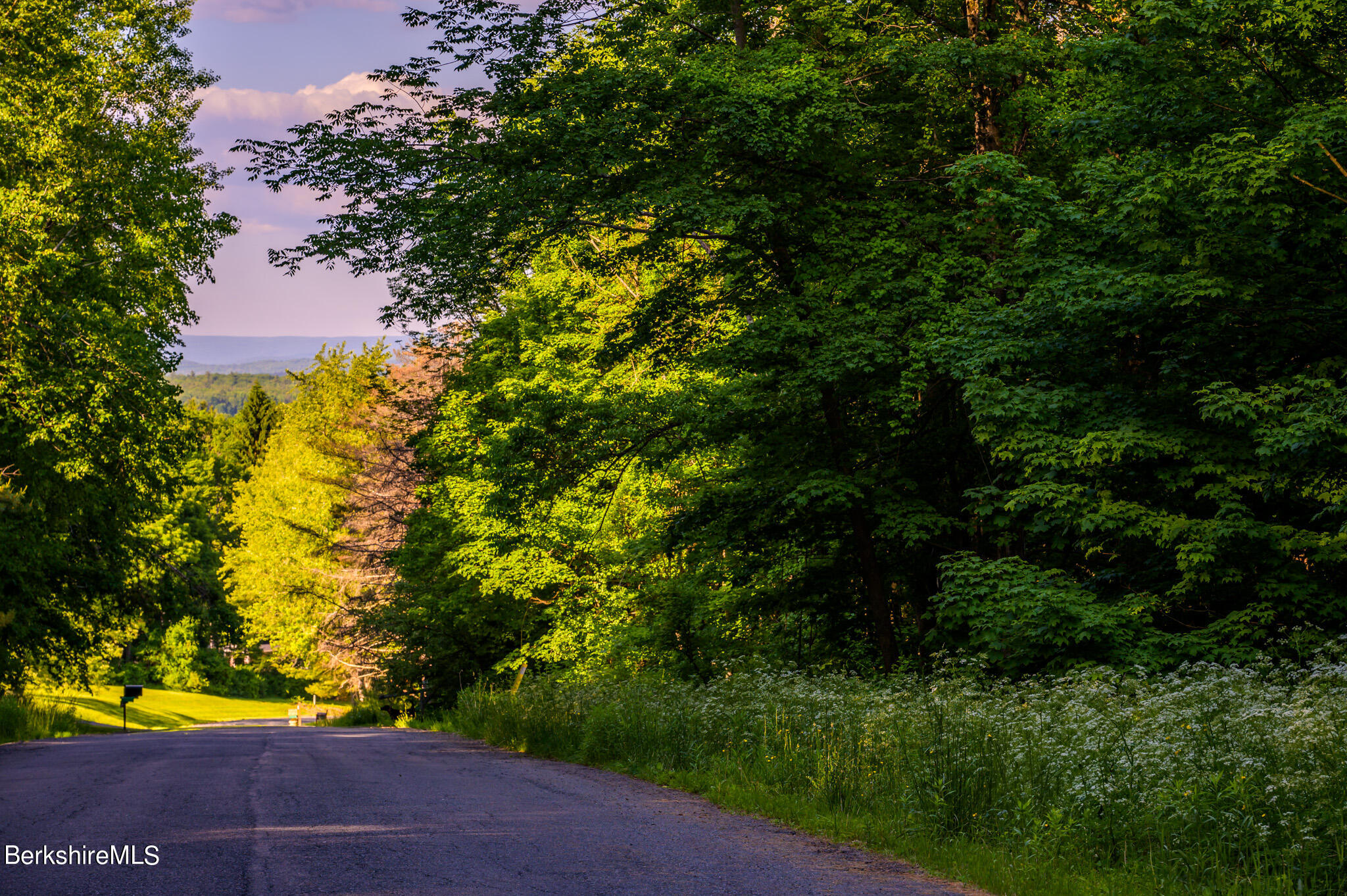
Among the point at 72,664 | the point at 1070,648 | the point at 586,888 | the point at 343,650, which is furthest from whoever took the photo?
the point at 343,650

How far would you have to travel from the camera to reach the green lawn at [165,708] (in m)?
41.3

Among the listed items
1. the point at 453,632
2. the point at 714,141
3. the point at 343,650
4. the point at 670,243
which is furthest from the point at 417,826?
the point at 343,650

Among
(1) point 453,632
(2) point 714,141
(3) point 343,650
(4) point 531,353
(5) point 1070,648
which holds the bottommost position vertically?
(3) point 343,650

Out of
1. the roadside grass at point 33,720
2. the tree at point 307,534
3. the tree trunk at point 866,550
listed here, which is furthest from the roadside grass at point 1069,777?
the tree at point 307,534

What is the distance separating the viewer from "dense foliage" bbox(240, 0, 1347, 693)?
42.1 ft

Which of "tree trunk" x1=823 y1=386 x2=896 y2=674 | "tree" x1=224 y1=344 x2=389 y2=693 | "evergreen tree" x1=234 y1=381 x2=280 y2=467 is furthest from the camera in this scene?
"evergreen tree" x1=234 y1=381 x2=280 y2=467

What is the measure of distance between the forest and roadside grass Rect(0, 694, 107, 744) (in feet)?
4.28

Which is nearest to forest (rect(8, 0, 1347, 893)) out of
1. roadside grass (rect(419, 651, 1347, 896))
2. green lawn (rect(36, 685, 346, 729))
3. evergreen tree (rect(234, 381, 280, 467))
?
roadside grass (rect(419, 651, 1347, 896))

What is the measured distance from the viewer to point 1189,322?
46.0 feet

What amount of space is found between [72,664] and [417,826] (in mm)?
20978

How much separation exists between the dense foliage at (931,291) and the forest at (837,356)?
90mm

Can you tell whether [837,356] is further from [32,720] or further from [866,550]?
[32,720]

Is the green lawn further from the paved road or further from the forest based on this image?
the paved road

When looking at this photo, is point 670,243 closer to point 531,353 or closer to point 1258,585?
point 531,353
